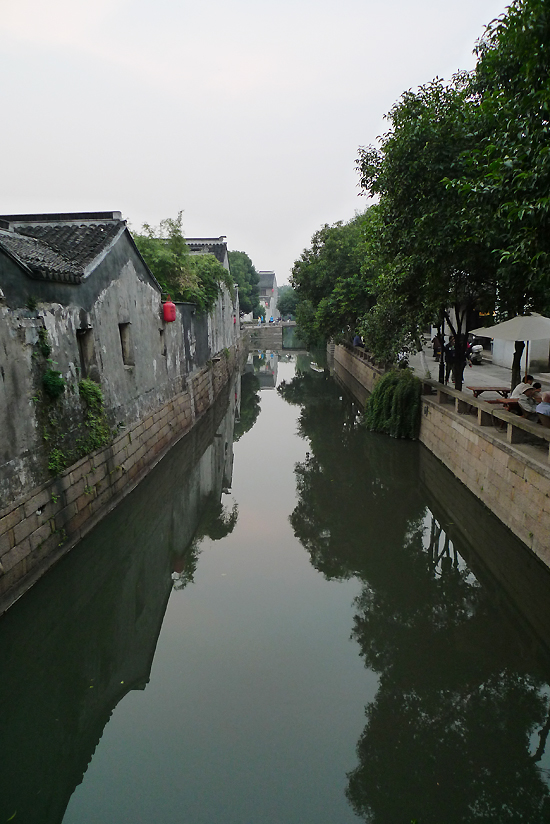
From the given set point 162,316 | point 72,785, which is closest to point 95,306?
point 162,316

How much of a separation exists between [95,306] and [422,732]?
715cm

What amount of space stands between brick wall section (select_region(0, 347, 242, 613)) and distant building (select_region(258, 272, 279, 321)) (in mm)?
62996

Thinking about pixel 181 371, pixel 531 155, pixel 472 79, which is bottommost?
pixel 181 371

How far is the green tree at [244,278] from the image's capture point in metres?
44.9

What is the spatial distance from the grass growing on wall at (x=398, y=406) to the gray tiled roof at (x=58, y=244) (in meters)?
7.25

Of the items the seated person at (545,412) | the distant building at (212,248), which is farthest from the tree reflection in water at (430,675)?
the distant building at (212,248)

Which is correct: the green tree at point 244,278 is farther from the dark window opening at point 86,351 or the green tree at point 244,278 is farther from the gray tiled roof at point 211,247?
the dark window opening at point 86,351

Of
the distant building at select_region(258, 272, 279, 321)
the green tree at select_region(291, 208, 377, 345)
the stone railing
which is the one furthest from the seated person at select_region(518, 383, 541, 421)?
the distant building at select_region(258, 272, 279, 321)

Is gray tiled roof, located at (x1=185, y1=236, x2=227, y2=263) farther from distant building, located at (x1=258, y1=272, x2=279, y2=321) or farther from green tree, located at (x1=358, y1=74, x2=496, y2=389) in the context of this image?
distant building, located at (x1=258, y1=272, x2=279, y2=321)

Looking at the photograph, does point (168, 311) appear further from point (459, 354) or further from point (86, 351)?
point (459, 354)

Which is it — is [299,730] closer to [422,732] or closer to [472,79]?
[422,732]

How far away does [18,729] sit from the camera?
413 centimetres

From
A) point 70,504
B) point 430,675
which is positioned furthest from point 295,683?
point 70,504

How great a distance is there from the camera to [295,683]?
15.2 feet
